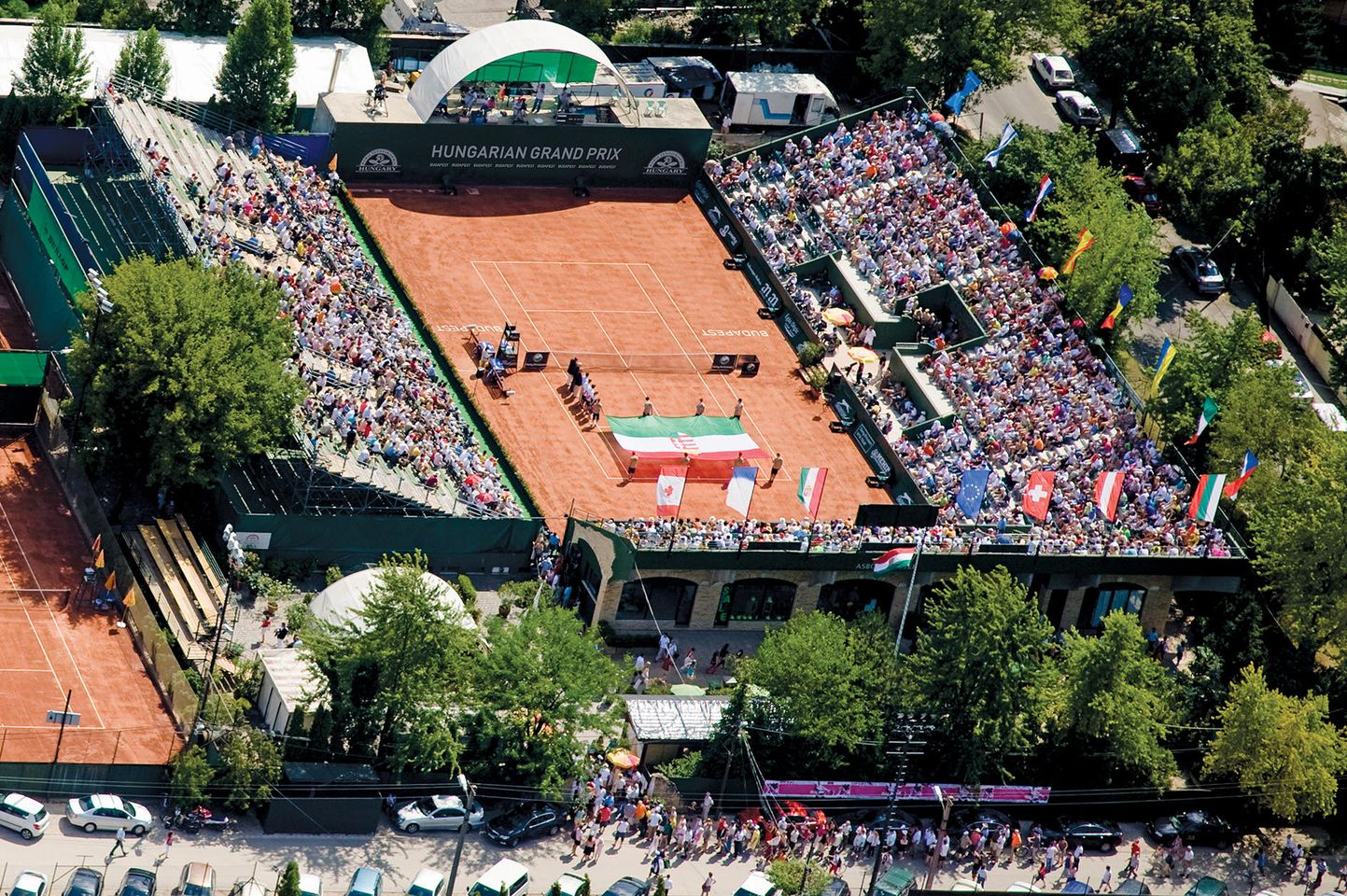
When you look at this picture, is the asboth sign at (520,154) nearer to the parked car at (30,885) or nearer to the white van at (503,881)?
the white van at (503,881)

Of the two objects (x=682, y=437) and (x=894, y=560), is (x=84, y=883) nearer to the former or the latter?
(x=894, y=560)

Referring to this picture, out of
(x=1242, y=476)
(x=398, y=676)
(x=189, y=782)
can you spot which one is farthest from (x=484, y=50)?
(x=189, y=782)

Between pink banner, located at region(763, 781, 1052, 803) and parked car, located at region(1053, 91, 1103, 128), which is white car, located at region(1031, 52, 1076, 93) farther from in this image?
pink banner, located at region(763, 781, 1052, 803)

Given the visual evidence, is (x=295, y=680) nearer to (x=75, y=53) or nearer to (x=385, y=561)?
(x=385, y=561)

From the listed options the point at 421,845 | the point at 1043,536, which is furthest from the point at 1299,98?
the point at 421,845

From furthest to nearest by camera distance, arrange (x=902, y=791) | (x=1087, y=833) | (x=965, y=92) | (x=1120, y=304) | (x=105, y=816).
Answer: (x=965, y=92) → (x=1120, y=304) → (x=1087, y=833) → (x=902, y=791) → (x=105, y=816)
